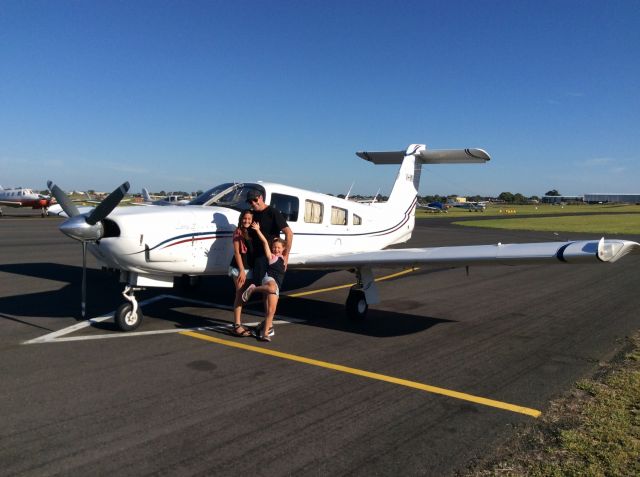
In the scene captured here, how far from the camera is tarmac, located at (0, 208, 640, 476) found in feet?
11.7

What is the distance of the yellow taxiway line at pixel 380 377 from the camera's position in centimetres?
450

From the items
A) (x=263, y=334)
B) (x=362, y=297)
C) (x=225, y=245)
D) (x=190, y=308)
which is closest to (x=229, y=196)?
(x=225, y=245)

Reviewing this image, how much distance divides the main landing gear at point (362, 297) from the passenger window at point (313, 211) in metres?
1.56

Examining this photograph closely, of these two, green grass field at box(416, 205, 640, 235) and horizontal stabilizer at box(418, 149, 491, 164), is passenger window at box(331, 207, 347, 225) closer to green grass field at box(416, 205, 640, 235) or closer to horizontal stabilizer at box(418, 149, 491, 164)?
horizontal stabilizer at box(418, 149, 491, 164)

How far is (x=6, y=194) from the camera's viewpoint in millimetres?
48625

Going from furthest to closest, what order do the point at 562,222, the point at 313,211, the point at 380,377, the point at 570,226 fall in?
the point at 562,222, the point at 570,226, the point at 313,211, the point at 380,377

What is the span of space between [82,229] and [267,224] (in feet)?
8.07

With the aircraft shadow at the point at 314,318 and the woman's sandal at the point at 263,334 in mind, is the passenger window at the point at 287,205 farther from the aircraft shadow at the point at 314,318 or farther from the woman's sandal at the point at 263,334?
the woman's sandal at the point at 263,334

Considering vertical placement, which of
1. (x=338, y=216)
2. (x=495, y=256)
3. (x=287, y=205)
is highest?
(x=287, y=205)

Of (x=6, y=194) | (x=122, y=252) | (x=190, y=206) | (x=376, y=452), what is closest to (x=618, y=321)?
(x=376, y=452)

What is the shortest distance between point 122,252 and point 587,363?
6231 mm

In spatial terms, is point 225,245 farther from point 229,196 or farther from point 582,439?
point 582,439

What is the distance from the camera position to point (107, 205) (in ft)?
21.1

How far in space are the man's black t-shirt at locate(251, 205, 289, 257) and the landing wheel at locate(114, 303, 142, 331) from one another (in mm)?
2049
